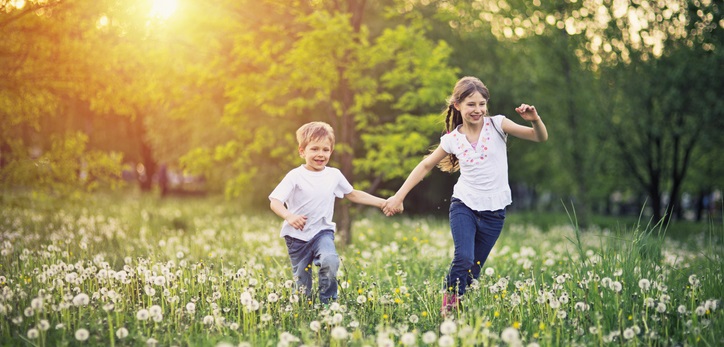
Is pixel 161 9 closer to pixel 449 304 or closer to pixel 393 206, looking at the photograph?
pixel 393 206

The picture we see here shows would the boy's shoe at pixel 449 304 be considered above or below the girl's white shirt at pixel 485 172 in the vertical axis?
below

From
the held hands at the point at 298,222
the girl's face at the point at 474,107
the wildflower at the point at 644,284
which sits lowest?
the wildflower at the point at 644,284

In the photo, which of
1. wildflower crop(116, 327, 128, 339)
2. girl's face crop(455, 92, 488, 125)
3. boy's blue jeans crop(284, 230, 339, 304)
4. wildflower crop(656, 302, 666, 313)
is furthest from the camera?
girl's face crop(455, 92, 488, 125)

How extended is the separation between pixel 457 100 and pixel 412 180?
780 millimetres

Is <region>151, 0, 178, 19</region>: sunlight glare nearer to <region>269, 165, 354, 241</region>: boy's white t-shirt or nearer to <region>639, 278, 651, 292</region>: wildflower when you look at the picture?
<region>269, 165, 354, 241</region>: boy's white t-shirt

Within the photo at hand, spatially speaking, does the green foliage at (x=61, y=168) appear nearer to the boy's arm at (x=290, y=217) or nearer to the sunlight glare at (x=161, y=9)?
the sunlight glare at (x=161, y=9)

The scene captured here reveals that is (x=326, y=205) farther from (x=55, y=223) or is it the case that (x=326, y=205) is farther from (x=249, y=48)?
(x=55, y=223)

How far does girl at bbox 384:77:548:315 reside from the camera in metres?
5.11

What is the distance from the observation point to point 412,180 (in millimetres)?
5340

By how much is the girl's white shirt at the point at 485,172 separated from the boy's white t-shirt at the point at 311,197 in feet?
3.33

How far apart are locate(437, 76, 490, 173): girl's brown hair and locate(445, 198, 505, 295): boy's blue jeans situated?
0.46 m

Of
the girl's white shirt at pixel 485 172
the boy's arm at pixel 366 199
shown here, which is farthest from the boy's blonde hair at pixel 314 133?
the girl's white shirt at pixel 485 172

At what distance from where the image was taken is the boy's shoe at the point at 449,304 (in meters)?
4.64

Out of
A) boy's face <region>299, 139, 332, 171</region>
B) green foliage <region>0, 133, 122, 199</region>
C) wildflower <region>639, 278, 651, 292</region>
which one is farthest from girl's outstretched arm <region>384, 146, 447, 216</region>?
green foliage <region>0, 133, 122, 199</region>
